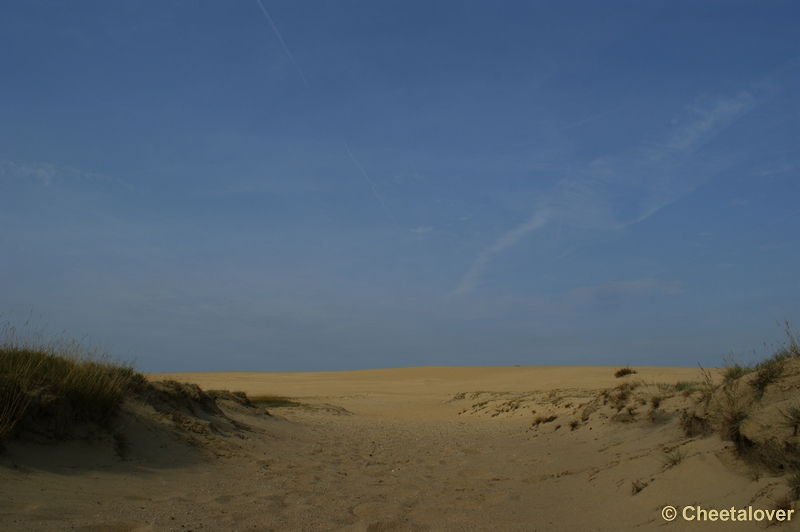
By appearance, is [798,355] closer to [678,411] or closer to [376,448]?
[678,411]

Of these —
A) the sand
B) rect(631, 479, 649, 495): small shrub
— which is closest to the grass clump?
the sand

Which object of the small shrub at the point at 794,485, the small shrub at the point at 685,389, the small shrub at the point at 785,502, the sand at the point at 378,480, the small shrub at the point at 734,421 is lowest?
the sand at the point at 378,480

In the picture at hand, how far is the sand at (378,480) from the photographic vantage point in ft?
15.2

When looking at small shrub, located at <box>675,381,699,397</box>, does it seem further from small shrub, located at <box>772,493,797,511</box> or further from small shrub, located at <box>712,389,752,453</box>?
small shrub, located at <box>772,493,797,511</box>

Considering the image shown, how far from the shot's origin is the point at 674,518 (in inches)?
171

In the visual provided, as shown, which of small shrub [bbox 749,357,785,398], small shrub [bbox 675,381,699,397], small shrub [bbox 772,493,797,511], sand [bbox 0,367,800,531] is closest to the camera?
small shrub [bbox 772,493,797,511]

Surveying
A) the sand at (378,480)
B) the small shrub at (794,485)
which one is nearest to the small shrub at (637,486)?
the sand at (378,480)

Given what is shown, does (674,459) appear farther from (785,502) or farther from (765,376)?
(785,502)

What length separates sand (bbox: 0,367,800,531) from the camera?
464 centimetres

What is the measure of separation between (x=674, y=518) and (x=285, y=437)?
27.1 ft

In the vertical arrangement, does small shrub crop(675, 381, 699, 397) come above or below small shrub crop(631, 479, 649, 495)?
above

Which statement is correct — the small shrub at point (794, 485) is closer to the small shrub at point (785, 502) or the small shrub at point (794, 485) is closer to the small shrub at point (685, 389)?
the small shrub at point (785, 502)

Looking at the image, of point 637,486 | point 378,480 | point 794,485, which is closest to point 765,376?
point 637,486

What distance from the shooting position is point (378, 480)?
289 inches
